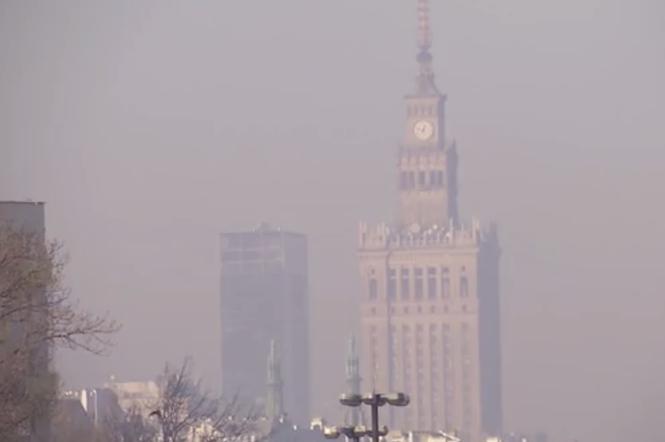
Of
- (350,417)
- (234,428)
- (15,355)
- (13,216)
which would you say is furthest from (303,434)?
(15,355)

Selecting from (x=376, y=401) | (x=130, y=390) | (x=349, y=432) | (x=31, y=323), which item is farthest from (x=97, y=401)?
(x=31, y=323)

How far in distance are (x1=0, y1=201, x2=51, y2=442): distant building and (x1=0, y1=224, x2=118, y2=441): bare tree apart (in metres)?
0.03

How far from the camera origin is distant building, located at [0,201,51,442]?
61.4 metres

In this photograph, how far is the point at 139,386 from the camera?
613ft

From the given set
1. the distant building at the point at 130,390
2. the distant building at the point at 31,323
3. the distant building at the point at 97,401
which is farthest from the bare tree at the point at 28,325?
the distant building at the point at 130,390

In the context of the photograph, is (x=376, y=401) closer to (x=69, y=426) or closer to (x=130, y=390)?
(x=69, y=426)

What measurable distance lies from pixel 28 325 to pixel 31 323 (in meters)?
0.26

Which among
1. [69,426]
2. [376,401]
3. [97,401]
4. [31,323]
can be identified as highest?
[31,323]

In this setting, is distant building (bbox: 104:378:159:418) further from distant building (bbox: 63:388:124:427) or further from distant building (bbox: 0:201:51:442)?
distant building (bbox: 0:201:51:442)

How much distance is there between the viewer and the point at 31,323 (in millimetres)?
61156

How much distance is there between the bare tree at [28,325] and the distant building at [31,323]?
31mm

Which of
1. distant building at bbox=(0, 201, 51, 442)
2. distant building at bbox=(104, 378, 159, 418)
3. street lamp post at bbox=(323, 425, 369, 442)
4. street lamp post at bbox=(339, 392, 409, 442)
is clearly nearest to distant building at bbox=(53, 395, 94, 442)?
distant building at bbox=(0, 201, 51, 442)

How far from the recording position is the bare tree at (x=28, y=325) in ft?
195

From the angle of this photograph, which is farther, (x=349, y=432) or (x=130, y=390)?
(x=130, y=390)
